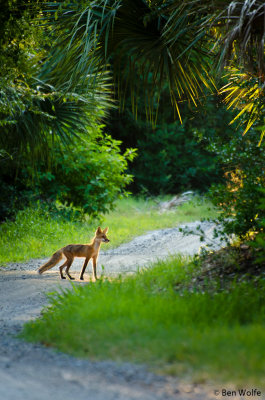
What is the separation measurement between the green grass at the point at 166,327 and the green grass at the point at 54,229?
3.05m

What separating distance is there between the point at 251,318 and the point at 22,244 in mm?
7366

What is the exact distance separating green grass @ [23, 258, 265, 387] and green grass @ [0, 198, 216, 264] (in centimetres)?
305

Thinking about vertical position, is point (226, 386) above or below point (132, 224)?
above

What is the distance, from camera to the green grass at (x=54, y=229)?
11.5 meters

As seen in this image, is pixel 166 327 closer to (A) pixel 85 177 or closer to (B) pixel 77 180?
(A) pixel 85 177

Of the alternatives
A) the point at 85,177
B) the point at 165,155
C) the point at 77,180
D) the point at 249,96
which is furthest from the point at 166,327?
the point at 165,155

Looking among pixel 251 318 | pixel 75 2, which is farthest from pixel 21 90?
pixel 251 318

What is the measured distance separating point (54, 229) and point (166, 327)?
8.49m

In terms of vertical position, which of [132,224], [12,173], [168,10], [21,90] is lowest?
[132,224]

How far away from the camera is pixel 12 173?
14.9m

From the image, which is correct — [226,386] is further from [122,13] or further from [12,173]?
[12,173]

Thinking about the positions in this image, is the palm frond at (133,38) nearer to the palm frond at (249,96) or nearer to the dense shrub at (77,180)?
the palm frond at (249,96)

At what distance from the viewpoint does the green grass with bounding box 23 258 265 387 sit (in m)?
4.24

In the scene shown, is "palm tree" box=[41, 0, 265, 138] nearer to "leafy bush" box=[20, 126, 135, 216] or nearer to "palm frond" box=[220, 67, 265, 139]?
"palm frond" box=[220, 67, 265, 139]
